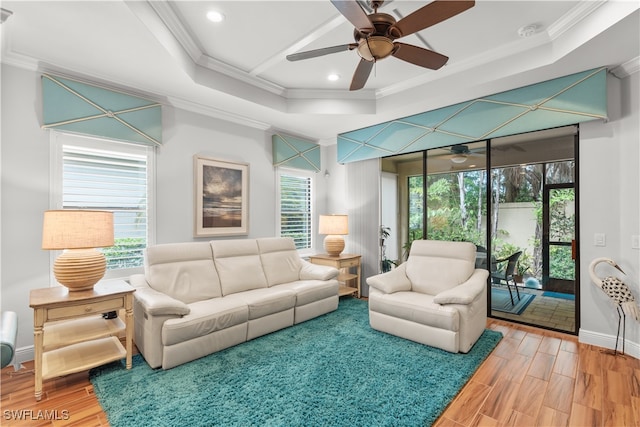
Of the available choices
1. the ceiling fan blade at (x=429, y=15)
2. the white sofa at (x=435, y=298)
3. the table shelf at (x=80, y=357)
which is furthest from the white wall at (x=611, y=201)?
the table shelf at (x=80, y=357)

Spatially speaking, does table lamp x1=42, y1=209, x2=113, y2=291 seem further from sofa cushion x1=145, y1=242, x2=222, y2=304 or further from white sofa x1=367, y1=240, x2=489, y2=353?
white sofa x1=367, y1=240, x2=489, y2=353

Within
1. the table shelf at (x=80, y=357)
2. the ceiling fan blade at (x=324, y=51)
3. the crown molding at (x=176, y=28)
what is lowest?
the table shelf at (x=80, y=357)

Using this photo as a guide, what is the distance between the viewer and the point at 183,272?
3.15 meters

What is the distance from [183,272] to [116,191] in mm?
1116

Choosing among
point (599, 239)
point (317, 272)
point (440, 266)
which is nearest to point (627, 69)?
point (599, 239)

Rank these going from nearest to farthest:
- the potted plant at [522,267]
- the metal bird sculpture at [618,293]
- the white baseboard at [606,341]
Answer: the metal bird sculpture at [618,293]
the white baseboard at [606,341]
the potted plant at [522,267]

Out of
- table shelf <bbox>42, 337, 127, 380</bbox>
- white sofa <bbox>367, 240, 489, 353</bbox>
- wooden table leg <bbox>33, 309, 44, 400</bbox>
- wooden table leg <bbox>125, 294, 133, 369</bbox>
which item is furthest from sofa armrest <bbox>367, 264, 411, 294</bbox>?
wooden table leg <bbox>33, 309, 44, 400</bbox>

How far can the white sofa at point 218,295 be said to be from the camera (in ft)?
8.13

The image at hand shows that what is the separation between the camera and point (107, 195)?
310cm

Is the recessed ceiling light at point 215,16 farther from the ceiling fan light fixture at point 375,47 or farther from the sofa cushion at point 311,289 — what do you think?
the sofa cushion at point 311,289

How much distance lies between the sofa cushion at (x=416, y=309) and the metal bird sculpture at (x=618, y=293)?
139 centimetres

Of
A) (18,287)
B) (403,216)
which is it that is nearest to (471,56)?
(403,216)

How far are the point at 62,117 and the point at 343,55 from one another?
273 centimetres

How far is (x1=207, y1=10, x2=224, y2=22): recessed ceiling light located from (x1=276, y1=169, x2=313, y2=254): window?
8.32 ft
